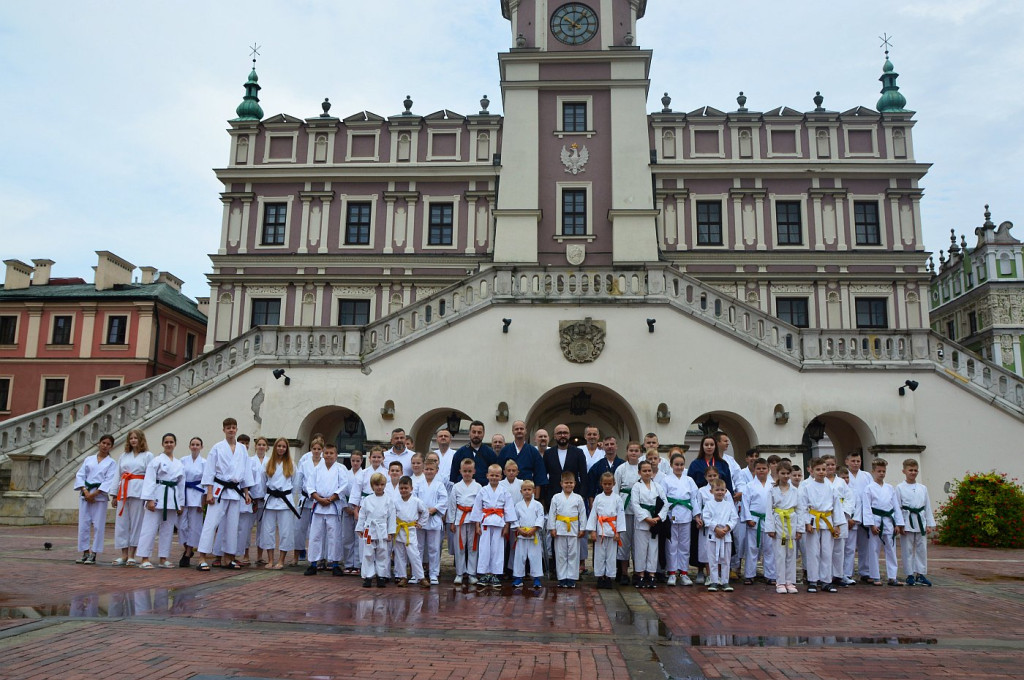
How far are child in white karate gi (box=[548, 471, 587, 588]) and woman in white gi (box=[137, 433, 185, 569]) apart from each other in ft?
19.2

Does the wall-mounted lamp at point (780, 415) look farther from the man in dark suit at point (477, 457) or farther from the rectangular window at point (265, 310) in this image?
the rectangular window at point (265, 310)

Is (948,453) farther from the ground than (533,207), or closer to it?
closer to it

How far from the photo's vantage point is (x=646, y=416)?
18.7 meters

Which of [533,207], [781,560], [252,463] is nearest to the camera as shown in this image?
[781,560]

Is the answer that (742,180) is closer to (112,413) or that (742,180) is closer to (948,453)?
(948,453)

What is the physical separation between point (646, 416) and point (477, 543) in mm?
8452

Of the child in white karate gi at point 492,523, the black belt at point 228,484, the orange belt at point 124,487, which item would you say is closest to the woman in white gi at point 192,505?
the black belt at point 228,484

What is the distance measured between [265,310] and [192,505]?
845 inches

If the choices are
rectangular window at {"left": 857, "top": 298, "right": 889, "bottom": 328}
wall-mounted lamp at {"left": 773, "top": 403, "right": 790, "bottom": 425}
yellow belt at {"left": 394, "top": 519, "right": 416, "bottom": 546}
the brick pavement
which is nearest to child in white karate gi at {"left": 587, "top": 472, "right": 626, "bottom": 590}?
the brick pavement

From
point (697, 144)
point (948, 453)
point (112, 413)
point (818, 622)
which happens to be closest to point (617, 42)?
point (697, 144)

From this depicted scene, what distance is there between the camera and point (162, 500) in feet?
39.9

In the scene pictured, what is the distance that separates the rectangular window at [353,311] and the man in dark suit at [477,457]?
68.2 ft

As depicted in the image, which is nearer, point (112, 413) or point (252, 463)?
point (252, 463)

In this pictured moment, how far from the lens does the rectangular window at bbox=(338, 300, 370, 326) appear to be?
32.3m
